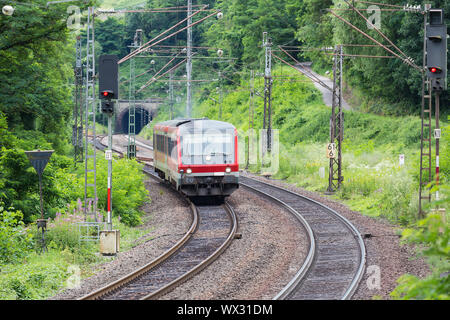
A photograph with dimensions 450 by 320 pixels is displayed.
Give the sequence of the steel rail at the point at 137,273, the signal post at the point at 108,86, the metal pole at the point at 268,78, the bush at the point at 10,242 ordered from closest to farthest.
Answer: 1. the steel rail at the point at 137,273
2. the bush at the point at 10,242
3. the signal post at the point at 108,86
4. the metal pole at the point at 268,78

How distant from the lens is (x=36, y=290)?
42.4ft

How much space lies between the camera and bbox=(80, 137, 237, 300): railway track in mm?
12602

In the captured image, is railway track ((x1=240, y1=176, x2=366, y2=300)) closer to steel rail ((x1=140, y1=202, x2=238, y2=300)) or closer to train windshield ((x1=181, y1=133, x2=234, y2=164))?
steel rail ((x1=140, y1=202, x2=238, y2=300))

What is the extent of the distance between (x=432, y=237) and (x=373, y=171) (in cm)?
2376

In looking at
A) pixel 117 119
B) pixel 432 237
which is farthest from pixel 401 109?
pixel 117 119

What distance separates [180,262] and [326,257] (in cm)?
362

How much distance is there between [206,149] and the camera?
24859 mm

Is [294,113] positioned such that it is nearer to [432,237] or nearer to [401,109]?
[401,109]

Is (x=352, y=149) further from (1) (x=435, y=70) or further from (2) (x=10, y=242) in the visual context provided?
(2) (x=10, y=242)

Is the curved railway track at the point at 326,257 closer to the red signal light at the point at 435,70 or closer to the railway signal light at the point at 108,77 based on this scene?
the red signal light at the point at 435,70

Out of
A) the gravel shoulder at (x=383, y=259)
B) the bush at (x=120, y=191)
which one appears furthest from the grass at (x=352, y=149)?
the bush at (x=120, y=191)

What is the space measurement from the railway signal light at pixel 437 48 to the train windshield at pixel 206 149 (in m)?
9.20

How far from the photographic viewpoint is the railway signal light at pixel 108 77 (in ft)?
55.5

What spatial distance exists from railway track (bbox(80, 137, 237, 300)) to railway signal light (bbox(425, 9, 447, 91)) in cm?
737
